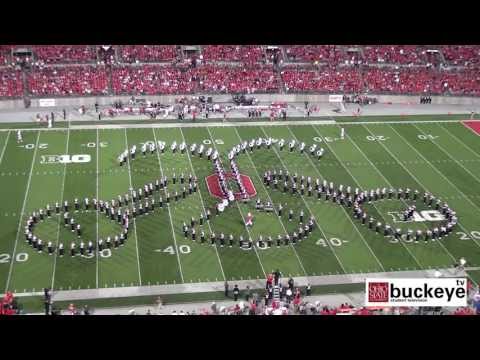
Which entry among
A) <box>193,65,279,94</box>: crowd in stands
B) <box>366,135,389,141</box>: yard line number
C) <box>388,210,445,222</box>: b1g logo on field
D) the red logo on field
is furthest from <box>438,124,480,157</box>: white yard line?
the red logo on field

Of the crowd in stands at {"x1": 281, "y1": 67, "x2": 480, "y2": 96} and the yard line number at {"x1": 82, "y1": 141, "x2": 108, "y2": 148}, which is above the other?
the crowd in stands at {"x1": 281, "y1": 67, "x2": 480, "y2": 96}

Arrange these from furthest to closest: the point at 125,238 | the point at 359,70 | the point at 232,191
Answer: the point at 359,70 < the point at 232,191 < the point at 125,238

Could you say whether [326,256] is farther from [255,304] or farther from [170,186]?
[170,186]

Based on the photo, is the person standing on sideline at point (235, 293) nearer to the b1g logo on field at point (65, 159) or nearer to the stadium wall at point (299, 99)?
the b1g logo on field at point (65, 159)

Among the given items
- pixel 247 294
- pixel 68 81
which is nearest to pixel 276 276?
pixel 247 294

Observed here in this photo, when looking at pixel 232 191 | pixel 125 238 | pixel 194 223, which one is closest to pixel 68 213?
pixel 125 238

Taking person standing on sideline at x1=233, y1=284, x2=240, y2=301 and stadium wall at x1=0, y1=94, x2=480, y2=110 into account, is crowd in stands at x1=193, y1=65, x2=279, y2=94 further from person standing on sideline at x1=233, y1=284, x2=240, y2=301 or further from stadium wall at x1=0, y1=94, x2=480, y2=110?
person standing on sideline at x1=233, y1=284, x2=240, y2=301
